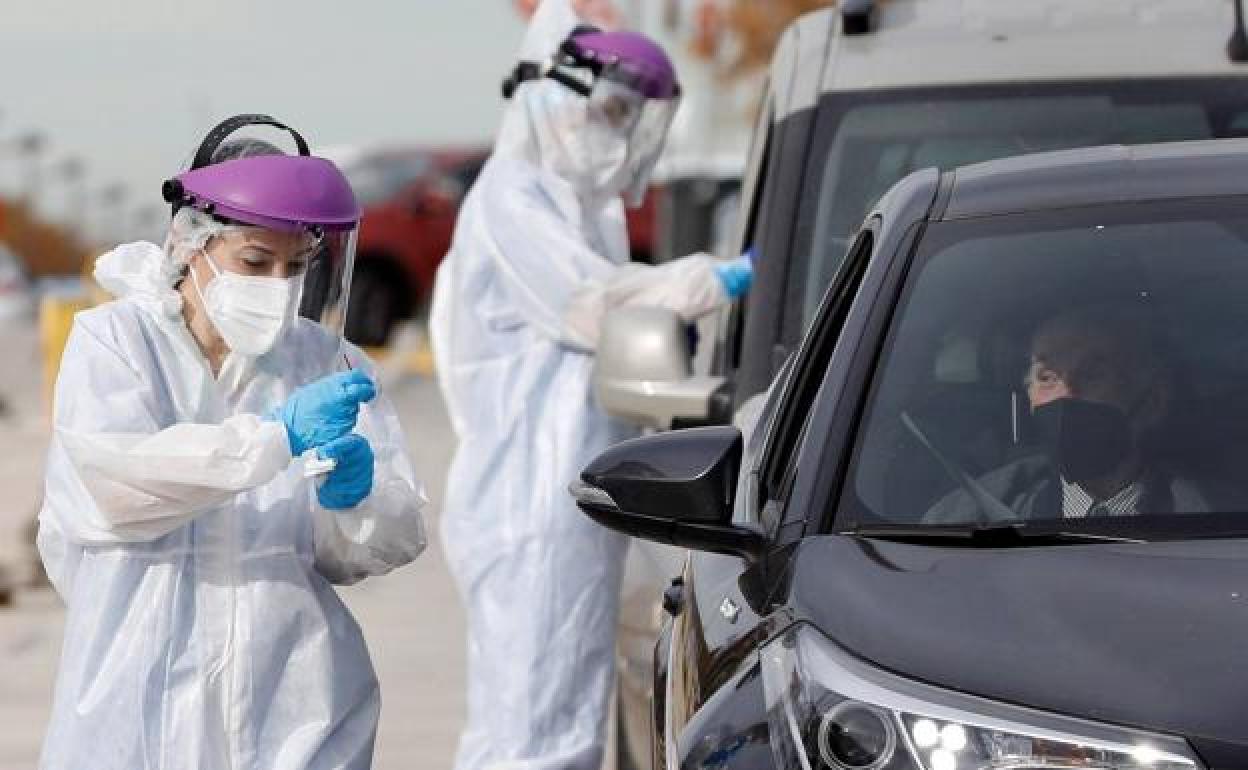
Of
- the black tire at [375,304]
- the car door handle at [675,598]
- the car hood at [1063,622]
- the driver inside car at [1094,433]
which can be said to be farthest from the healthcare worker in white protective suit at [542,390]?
the black tire at [375,304]

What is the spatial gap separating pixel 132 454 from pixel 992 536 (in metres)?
1.26

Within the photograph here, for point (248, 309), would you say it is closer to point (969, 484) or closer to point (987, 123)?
point (969, 484)

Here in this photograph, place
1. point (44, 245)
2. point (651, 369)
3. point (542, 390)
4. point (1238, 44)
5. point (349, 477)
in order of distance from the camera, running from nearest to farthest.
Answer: point (349, 477)
point (651, 369)
point (1238, 44)
point (542, 390)
point (44, 245)

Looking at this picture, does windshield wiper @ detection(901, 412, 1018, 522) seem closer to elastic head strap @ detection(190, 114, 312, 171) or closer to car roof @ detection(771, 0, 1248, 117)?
elastic head strap @ detection(190, 114, 312, 171)

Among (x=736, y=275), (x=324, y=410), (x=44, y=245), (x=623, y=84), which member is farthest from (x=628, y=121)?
(x=44, y=245)

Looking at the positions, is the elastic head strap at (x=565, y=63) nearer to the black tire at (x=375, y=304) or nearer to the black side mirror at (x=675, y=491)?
the black side mirror at (x=675, y=491)

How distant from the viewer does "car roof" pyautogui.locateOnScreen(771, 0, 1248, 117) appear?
6.65m

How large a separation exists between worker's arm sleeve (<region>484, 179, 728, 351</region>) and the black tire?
18069 millimetres

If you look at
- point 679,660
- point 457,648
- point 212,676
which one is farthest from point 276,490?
point 457,648

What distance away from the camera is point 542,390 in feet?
25.0

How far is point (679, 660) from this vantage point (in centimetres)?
460

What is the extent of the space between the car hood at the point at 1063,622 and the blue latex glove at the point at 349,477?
33.5 inches

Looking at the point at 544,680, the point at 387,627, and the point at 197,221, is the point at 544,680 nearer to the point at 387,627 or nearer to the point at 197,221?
the point at 197,221

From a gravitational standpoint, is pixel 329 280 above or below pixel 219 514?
above
